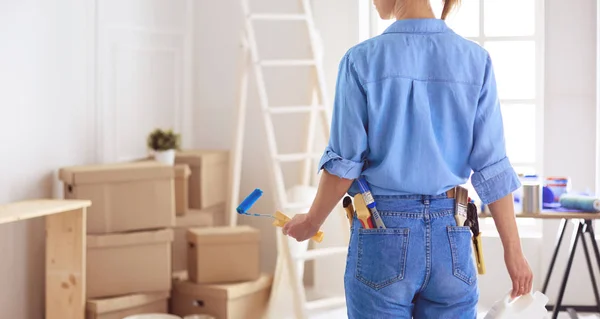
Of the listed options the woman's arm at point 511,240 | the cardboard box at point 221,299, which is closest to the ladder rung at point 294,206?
the cardboard box at point 221,299

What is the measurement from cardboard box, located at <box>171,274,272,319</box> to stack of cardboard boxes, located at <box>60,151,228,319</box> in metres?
0.12

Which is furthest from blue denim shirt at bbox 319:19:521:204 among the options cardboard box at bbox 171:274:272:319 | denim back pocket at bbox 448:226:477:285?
cardboard box at bbox 171:274:272:319

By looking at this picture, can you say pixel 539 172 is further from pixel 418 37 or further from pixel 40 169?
pixel 418 37

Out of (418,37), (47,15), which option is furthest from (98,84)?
(418,37)

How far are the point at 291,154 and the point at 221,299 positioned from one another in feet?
3.32

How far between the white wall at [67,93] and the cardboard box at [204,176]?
0.35 meters

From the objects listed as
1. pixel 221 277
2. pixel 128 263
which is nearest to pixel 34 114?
pixel 128 263

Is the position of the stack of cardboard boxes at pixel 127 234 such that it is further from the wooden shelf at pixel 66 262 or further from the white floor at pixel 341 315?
the white floor at pixel 341 315

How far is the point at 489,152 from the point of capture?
198cm

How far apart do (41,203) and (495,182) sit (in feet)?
7.61

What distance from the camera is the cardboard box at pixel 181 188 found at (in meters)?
4.60

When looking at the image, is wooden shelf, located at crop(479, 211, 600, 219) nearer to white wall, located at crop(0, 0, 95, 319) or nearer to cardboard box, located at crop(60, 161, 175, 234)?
cardboard box, located at crop(60, 161, 175, 234)

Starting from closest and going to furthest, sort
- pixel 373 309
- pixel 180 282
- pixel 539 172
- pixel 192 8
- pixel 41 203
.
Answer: pixel 373 309
pixel 41 203
pixel 180 282
pixel 539 172
pixel 192 8

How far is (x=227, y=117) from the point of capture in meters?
5.47
